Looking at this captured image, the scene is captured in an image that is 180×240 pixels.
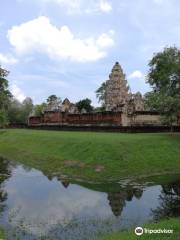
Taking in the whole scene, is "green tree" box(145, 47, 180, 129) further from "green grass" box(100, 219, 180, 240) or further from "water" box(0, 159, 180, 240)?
"green grass" box(100, 219, 180, 240)

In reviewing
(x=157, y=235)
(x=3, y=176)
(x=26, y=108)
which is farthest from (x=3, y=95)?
(x=26, y=108)

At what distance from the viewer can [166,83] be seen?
50781mm

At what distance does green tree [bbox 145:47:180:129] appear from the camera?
41.7 m

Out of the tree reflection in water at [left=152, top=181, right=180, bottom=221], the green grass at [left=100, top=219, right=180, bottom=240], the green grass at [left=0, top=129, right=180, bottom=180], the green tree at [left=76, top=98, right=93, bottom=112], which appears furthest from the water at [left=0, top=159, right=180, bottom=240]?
the green tree at [left=76, top=98, right=93, bottom=112]

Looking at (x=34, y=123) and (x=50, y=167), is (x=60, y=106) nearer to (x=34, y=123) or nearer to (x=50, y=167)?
(x=34, y=123)

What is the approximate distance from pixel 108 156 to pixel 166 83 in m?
22.4

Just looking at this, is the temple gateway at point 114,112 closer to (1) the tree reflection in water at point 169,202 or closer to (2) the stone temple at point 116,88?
(2) the stone temple at point 116,88

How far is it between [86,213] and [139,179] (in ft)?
30.4

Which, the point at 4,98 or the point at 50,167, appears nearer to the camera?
the point at 50,167

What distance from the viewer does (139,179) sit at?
28125 mm

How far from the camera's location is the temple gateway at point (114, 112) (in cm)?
5019

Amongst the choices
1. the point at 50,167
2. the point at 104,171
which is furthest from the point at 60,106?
the point at 104,171

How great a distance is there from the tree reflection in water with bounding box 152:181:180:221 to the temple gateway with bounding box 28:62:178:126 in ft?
77.0

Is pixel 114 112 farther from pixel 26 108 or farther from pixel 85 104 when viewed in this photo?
pixel 26 108
